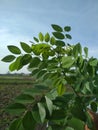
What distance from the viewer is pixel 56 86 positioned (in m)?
1.34

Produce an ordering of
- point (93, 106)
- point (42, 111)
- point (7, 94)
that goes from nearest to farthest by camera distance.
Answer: point (42, 111)
point (93, 106)
point (7, 94)

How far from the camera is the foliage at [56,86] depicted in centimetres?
113

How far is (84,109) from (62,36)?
0.50 m

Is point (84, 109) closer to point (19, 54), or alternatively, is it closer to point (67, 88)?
point (67, 88)

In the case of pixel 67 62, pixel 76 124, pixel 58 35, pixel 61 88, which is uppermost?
pixel 58 35

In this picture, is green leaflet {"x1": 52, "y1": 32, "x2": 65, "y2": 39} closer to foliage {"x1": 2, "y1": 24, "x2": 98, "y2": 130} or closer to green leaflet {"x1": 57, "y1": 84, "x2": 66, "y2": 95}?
foliage {"x1": 2, "y1": 24, "x2": 98, "y2": 130}

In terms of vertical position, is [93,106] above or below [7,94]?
above

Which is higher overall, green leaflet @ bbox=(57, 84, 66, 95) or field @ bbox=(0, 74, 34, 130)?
green leaflet @ bbox=(57, 84, 66, 95)

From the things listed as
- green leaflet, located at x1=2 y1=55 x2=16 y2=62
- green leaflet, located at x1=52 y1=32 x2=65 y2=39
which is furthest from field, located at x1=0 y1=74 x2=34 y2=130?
green leaflet, located at x1=52 y1=32 x2=65 y2=39

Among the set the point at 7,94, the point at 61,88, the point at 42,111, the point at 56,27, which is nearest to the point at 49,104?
the point at 42,111

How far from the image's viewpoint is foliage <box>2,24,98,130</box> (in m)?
1.13

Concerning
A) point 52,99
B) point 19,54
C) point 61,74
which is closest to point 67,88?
point 61,74

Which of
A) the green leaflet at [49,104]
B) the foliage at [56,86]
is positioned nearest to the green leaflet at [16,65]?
the foliage at [56,86]

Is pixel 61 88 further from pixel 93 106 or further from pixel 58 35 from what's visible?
pixel 58 35
